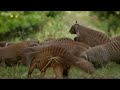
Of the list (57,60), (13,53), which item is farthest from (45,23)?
(57,60)

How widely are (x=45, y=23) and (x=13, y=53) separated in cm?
324

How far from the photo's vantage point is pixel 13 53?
3.98 meters

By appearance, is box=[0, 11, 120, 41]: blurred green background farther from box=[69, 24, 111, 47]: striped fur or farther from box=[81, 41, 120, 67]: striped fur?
box=[81, 41, 120, 67]: striped fur

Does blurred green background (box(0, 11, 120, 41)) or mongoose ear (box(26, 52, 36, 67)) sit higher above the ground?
mongoose ear (box(26, 52, 36, 67))

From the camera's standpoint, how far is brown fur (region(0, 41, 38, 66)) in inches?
155

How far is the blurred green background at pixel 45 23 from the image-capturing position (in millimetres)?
6445

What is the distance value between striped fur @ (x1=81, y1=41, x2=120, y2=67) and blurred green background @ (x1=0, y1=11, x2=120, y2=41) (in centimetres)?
188

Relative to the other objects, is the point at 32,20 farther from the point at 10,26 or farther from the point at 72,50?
the point at 72,50

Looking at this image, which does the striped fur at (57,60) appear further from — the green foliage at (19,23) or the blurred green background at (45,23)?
the green foliage at (19,23)

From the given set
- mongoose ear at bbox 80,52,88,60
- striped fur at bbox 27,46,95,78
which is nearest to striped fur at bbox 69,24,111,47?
mongoose ear at bbox 80,52,88,60

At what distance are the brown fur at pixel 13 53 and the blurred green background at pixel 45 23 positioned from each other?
1.86 m
